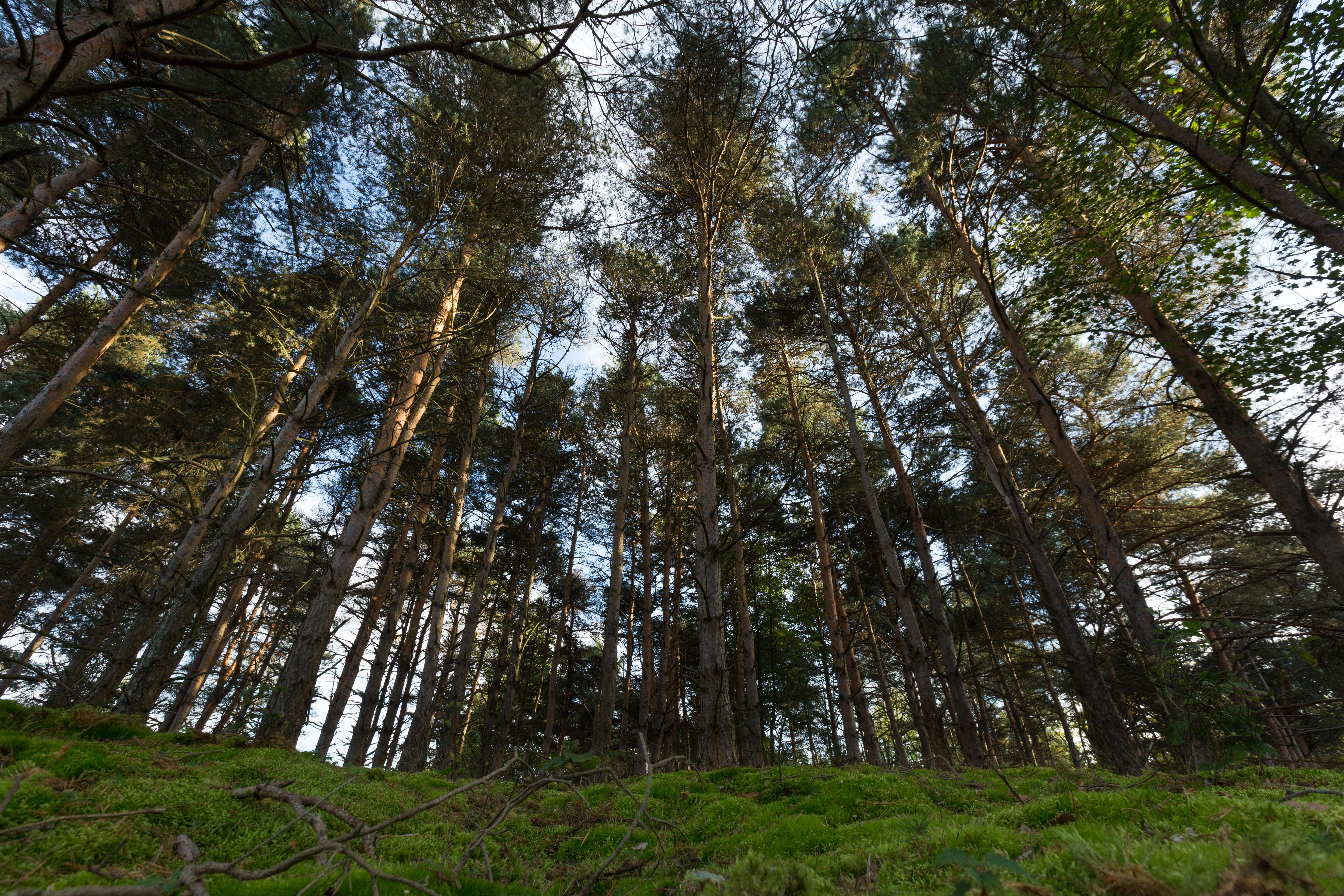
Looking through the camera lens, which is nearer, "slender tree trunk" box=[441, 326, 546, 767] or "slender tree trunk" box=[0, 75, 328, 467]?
"slender tree trunk" box=[0, 75, 328, 467]

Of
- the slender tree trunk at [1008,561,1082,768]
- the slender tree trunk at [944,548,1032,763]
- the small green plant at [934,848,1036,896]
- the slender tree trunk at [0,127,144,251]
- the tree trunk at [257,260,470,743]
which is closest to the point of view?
the small green plant at [934,848,1036,896]

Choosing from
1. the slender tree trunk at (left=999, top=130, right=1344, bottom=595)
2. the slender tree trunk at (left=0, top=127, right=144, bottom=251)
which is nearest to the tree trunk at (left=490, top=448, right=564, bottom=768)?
the slender tree trunk at (left=0, top=127, right=144, bottom=251)

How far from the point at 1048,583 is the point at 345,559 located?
989cm

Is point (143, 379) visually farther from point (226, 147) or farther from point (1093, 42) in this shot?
point (1093, 42)

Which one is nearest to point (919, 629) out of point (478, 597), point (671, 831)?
point (671, 831)

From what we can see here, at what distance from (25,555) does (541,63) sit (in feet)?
68.3

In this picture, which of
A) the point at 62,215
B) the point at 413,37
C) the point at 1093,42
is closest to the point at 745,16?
the point at 1093,42

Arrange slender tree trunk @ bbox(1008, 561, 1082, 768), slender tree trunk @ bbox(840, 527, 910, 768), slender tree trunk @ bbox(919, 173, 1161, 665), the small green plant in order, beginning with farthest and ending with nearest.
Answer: slender tree trunk @ bbox(840, 527, 910, 768)
slender tree trunk @ bbox(1008, 561, 1082, 768)
slender tree trunk @ bbox(919, 173, 1161, 665)
the small green plant

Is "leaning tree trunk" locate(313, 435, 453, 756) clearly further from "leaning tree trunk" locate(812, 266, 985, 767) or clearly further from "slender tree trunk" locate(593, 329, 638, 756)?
"leaning tree trunk" locate(812, 266, 985, 767)

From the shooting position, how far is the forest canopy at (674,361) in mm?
3898

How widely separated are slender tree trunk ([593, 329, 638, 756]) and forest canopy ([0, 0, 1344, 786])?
0.15 m

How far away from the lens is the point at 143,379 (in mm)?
11305

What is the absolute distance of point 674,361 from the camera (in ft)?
40.8

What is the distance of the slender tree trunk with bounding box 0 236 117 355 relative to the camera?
7.33m
